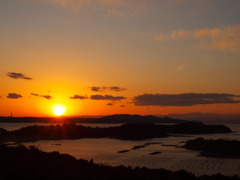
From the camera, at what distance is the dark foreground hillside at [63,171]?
25.0 metres

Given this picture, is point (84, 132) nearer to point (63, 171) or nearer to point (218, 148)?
→ point (218, 148)

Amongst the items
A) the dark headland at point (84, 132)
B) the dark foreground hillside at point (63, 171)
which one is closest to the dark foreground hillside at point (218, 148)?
the dark foreground hillside at point (63, 171)

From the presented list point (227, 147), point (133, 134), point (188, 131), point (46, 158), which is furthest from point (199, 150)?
point (188, 131)

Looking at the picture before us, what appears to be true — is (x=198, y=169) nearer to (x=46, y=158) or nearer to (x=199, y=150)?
(x=46, y=158)

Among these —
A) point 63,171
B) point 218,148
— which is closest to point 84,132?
point 218,148

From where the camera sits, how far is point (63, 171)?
29.0 metres

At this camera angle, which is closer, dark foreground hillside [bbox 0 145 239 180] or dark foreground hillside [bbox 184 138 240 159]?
dark foreground hillside [bbox 0 145 239 180]

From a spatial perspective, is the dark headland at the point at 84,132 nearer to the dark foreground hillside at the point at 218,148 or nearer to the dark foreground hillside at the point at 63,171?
the dark foreground hillside at the point at 218,148

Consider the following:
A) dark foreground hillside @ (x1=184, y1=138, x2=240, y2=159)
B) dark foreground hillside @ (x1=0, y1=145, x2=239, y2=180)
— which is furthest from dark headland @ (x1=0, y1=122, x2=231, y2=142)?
dark foreground hillside @ (x1=0, y1=145, x2=239, y2=180)

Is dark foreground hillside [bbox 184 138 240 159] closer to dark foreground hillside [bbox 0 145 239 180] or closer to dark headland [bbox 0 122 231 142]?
dark foreground hillside [bbox 0 145 239 180]

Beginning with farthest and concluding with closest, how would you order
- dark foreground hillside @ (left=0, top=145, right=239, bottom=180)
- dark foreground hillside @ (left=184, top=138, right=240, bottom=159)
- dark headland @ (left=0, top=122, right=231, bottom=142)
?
dark headland @ (left=0, top=122, right=231, bottom=142), dark foreground hillside @ (left=184, top=138, right=240, bottom=159), dark foreground hillside @ (left=0, top=145, right=239, bottom=180)

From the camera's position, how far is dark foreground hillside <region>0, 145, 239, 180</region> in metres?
25.0

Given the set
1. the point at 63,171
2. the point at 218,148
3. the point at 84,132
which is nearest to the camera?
the point at 63,171

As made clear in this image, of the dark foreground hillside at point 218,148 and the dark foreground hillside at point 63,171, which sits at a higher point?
the dark foreground hillside at point 63,171
